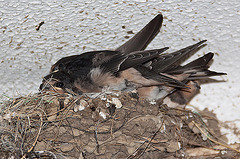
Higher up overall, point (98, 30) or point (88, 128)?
point (98, 30)

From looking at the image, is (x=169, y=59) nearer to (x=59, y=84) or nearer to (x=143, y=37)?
(x=143, y=37)

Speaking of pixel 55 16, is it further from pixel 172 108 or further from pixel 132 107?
pixel 172 108

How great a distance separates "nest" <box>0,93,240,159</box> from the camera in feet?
5.52

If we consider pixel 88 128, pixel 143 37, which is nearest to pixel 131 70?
pixel 143 37

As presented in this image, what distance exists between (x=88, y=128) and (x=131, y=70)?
419mm

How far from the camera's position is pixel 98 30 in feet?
6.16

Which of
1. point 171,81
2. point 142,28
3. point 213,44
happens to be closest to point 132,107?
point 171,81

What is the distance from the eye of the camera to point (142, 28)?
193cm

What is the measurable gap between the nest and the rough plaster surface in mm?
312

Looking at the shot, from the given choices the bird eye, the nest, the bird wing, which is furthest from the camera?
the bird eye

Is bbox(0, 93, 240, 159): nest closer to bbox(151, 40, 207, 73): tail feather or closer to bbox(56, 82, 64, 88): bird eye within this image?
bbox(56, 82, 64, 88): bird eye

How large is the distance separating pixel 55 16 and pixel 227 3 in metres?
0.90

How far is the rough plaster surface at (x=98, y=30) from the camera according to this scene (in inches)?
67.3

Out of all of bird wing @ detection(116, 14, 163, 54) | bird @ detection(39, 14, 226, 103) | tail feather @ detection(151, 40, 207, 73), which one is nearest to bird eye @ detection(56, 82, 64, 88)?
bird @ detection(39, 14, 226, 103)
